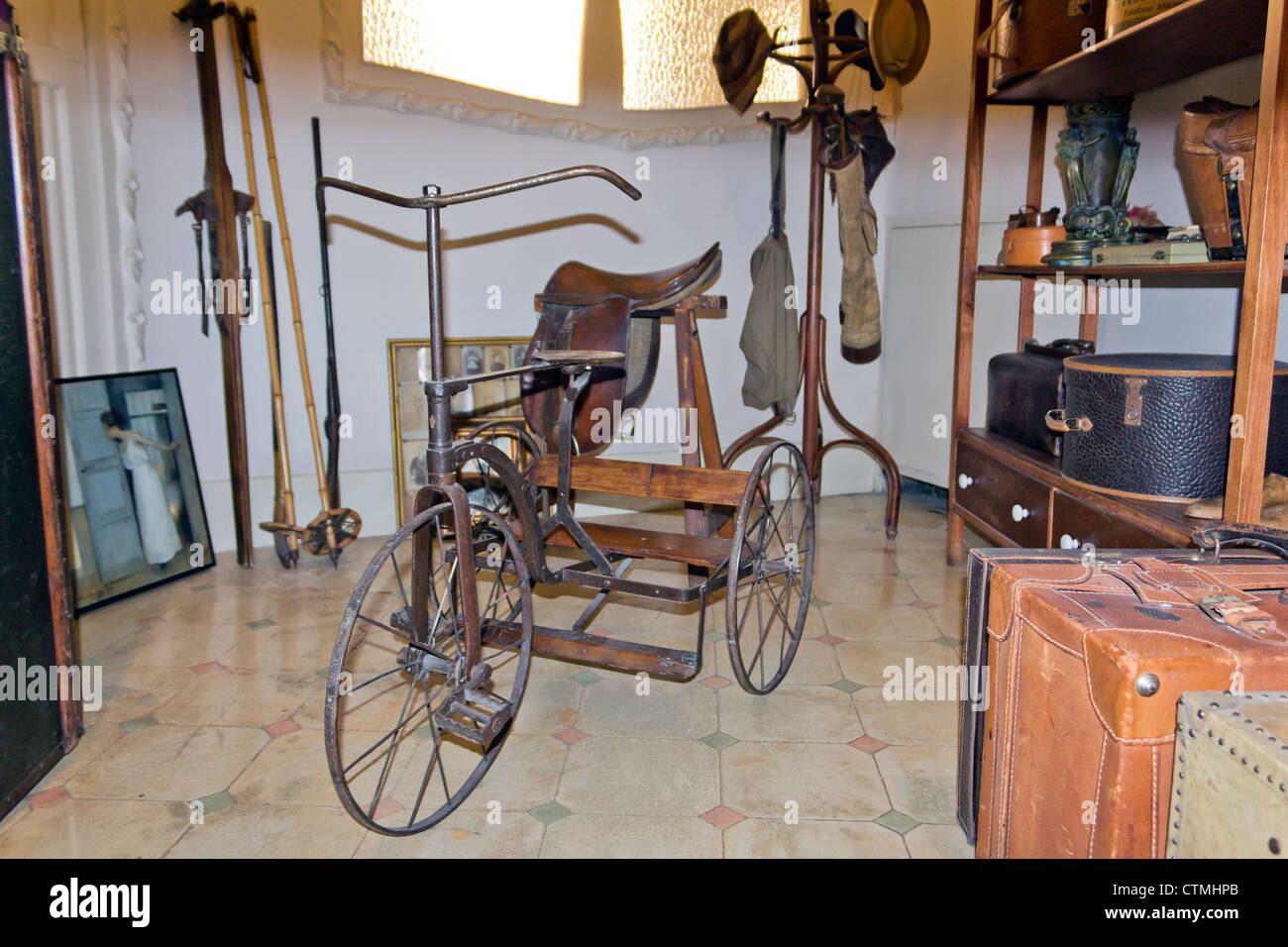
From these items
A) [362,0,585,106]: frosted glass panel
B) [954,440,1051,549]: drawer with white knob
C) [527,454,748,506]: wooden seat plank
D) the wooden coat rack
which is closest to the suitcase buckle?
[527,454,748,506]: wooden seat plank

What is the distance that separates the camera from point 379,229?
13.2 ft

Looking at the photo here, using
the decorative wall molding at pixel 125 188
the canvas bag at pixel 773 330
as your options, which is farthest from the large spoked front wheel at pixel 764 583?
the decorative wall molding at pixel 125 188

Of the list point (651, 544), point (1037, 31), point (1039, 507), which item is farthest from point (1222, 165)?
point (651, 544)

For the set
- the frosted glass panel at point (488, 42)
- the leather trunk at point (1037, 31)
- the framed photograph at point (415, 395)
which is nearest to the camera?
the leather trunk at point (1037, 31)

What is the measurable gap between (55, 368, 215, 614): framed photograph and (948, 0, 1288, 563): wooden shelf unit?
291 cm

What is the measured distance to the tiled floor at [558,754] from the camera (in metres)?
1.97

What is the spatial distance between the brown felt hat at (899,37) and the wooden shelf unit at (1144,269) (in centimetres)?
35

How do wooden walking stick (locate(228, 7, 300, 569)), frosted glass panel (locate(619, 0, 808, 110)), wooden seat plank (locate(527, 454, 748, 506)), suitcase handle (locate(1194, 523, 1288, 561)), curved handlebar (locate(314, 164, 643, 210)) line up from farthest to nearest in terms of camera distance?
frosted glass panel (locate(619, 0, 808, 110))
wooden walking stick (locate(228, 7, 300, 569))
wooden seat plank (locate(527, 454, 748, 506))
curved handlebar (locate(314, 164, 643, 210))
suitcase handle (locate(1194, 523, 1288, 561))

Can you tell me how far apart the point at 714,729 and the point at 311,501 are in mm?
2307

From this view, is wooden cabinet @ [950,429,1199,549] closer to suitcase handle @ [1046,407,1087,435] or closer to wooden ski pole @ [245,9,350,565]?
suitcase handle @ [1046,407,1087,435]

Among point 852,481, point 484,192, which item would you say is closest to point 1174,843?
point 484,192

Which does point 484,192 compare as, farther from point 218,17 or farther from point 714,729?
point 218,17

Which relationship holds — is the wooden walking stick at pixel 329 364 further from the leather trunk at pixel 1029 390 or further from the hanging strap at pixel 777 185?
the leather trunk at pixel 1029 390

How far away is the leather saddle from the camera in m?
2.71
